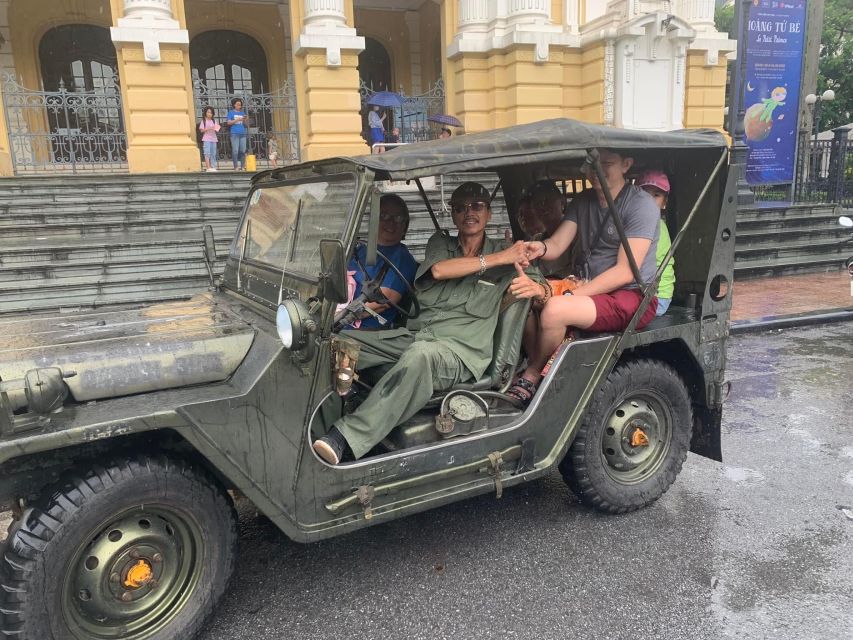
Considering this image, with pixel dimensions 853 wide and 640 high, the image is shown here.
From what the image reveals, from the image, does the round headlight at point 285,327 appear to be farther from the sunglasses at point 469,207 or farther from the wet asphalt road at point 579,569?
the sunglasses at point 469,207

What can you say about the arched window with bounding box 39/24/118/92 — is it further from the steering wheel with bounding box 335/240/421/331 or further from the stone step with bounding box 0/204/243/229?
the steering wheel with bounding box 335/240/421/331

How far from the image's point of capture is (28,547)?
218 centimetres

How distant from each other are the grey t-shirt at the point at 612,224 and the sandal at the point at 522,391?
29.9 inches

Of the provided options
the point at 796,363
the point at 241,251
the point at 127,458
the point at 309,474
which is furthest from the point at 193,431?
the point at 796,363

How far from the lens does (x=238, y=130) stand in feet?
41.7

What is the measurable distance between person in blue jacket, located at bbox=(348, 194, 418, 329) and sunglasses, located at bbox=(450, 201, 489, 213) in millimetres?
475

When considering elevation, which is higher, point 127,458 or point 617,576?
point 127,458

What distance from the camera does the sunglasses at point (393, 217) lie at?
12.7ft

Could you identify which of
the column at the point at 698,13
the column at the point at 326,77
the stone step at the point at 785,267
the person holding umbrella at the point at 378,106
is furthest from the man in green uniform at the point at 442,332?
the column at the point at 698,13

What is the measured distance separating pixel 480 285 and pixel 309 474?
4.48 feet

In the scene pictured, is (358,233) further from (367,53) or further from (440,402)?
(367,53)

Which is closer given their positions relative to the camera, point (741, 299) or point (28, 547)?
point (28, 547)

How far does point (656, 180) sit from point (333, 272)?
2.09 m

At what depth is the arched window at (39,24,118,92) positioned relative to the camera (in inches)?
640
